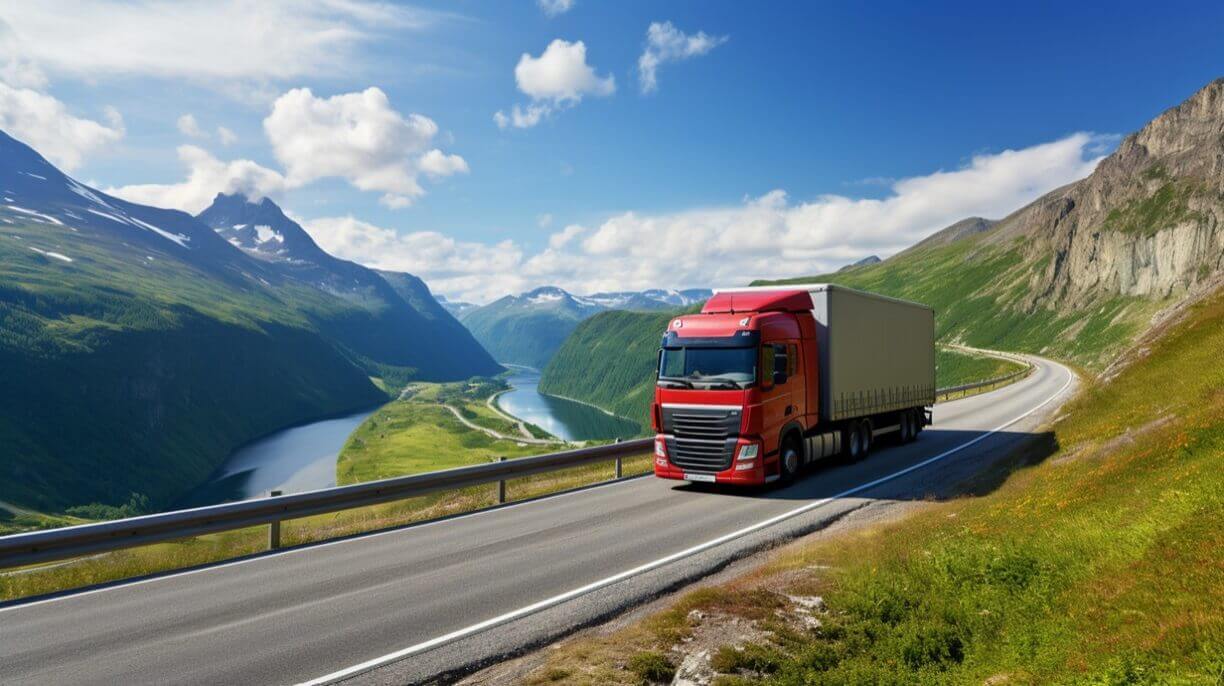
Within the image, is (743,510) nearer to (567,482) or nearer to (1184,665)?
(567,482)

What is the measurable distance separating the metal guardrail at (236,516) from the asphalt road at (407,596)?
3.15ft

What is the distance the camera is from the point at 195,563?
10859 millimetres

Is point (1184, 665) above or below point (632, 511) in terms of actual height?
above

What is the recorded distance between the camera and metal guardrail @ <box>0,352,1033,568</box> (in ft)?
31.8

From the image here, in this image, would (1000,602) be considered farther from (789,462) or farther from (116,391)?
(116,391)

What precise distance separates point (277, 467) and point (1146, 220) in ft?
536

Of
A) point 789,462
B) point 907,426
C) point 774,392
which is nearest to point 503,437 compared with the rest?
point 907,426

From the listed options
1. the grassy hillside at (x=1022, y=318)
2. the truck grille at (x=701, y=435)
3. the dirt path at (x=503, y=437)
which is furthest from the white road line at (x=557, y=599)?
the dirt path at (x=503, y=437)

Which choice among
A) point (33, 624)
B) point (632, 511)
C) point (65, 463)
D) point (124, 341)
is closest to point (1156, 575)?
point (632, 511)

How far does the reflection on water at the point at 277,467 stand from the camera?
3868 inches

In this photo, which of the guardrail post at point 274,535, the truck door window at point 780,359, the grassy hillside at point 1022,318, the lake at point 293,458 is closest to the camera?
the guardrail post at point 274,535

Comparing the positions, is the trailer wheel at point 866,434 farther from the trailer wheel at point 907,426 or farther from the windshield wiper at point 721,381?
the windshield wiper at point 721,381

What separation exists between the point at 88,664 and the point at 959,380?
128 m

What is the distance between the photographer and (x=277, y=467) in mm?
114188
